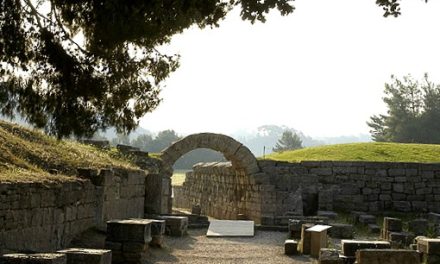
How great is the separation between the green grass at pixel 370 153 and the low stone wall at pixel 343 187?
5.67 ft

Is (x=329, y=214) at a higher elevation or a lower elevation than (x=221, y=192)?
lower

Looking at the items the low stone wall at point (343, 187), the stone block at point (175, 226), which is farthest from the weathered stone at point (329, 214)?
the stone block at point (175, 226)

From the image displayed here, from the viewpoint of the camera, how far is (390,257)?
9.57 m

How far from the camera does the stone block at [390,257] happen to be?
31.3ft

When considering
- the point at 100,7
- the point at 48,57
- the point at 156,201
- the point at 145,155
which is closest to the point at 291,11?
the point at 100,7

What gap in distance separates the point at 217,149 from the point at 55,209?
490 inches

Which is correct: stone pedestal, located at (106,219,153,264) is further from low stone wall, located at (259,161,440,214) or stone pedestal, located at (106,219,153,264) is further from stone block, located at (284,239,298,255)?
low stone wall, located at (259,161,440,214)

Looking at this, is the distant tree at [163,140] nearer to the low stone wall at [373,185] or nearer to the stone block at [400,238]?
the low stone wall at [373,185]

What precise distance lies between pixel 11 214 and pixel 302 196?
1406 cm

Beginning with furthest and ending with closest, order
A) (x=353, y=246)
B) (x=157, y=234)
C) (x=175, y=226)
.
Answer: (x=175, y=226), (x=157, y=234), (x=353, y=246)

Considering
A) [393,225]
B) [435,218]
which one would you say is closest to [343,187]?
[435,218]

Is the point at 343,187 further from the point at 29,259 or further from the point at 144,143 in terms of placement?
the point at 144,143

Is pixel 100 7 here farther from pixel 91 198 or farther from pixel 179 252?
pixel 179 252

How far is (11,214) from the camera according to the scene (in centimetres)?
868
